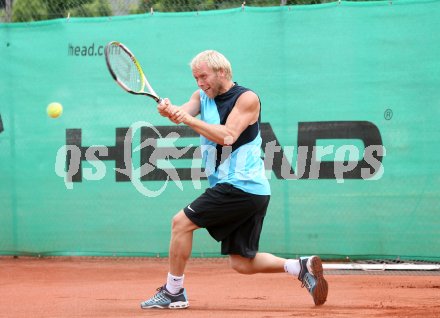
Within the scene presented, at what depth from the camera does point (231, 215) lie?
5004 mm

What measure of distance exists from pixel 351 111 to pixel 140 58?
1.98 m

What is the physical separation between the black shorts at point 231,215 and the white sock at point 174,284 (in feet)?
1.05

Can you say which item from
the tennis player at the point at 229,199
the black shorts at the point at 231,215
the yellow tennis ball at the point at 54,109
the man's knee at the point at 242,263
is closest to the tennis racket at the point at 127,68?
the tennis player at the point at 229,199

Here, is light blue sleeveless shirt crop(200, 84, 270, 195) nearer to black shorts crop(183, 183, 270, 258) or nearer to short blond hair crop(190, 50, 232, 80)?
black shorts crop(183, 183, 270, 258)

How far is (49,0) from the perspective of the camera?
8.29 m

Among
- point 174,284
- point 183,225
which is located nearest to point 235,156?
point 183,225

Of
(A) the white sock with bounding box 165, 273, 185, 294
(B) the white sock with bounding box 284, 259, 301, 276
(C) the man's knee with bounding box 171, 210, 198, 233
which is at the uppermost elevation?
(C) the man's knee with bounding box 171, 210, 198, 233

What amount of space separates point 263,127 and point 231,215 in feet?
8.67

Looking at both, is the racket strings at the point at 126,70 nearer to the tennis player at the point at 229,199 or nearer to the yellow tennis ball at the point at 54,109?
the tennis player at the point at 229,199

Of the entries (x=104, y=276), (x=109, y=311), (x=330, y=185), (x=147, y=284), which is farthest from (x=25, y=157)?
(x=109, y=311)

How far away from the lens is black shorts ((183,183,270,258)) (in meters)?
4.97

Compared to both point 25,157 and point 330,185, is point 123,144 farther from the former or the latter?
point 330,185

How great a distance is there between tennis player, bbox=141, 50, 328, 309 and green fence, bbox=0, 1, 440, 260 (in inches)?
93.7

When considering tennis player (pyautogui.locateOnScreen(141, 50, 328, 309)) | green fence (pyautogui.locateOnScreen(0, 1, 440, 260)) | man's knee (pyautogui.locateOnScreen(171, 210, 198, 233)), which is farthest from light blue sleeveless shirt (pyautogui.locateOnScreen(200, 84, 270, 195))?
green fence (pyautogui.locateOnScreen(0, 1, 440, 260))
